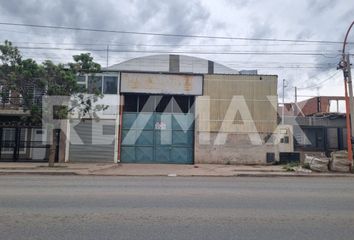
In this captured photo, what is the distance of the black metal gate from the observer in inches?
930

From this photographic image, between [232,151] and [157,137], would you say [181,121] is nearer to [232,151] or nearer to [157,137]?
[157,137]

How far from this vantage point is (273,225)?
6418 mm

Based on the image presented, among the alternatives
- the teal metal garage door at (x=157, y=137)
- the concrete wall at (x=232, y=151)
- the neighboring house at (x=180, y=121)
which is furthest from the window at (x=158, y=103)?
the concrete wall at (x=232, y=151)

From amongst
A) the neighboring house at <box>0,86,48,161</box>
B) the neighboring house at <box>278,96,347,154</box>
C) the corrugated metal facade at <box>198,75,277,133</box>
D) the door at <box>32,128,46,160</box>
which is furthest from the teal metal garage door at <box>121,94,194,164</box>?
the neighboring house at <box>278,96,347,154</box>

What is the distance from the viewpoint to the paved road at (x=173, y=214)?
583 centimetres

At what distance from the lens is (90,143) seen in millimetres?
23641

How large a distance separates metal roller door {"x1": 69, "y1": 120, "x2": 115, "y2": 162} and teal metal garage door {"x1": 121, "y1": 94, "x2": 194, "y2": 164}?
3.59 ft

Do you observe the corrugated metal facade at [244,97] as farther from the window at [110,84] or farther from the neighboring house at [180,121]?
the window at [110,84]

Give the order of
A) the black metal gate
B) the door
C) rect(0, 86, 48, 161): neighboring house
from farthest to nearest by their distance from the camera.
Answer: the door → the black metal gate → rect(0, 86, 48, 161): neighboring house

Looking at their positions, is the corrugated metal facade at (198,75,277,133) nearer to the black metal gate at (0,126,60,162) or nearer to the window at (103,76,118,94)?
the window at (103,76,118,94)

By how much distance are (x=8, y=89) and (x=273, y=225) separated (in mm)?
16318

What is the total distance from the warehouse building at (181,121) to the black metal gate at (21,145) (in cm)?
220

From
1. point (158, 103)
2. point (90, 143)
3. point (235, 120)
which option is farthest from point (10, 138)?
point (235, 120)

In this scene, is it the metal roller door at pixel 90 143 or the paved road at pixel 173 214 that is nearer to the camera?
the paved road at pixel 173 214
